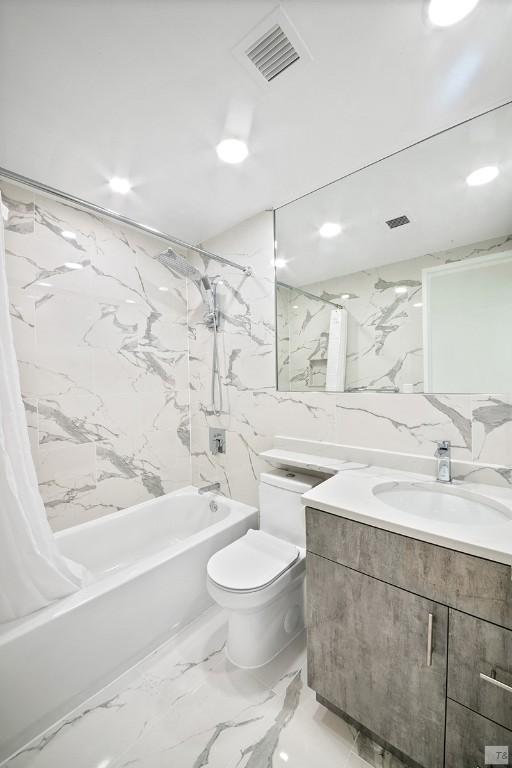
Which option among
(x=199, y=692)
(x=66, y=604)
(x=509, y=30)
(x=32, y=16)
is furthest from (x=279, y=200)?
(x=199, y=692)

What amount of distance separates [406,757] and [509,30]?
7.82 feet

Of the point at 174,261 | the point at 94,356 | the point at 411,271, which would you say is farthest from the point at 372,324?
the point at 94,356

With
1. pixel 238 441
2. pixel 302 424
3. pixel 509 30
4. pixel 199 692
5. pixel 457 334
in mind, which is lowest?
pixel 199 692

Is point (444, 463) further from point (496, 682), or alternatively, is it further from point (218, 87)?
point (218, 87)

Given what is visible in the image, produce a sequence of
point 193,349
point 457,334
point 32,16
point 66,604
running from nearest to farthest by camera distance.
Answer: point 32,16, point 66,604, point 457,334, point 193,349

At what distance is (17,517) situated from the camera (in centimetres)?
118

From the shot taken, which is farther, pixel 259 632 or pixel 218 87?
pixel 259 632

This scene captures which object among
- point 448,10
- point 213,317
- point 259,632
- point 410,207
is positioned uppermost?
point 448,10

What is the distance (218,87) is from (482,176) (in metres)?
1.15

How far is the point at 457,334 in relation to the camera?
4.56 ft

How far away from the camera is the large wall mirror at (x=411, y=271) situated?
4.30 ft

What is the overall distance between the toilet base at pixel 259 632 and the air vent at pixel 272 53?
211 centimetres

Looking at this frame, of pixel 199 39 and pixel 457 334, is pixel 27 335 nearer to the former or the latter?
pixel 199 39

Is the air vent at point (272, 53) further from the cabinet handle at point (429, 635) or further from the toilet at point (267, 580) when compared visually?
the cabinet handle at point (429, 635)
